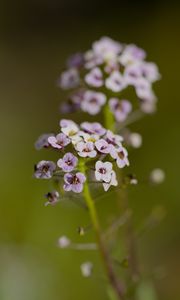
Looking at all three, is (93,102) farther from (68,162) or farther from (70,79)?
(68,162)

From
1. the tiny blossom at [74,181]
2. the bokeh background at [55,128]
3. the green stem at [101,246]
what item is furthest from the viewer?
the bokeh background at [55,128]

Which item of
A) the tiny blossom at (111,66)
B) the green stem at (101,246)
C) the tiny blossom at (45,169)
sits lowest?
the green stem at (101,246)

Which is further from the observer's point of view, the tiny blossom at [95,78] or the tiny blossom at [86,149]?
the tiny blossom at [95,78]

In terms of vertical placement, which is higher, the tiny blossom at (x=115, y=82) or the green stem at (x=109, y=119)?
the tiny blossom at (x=115, y=82)

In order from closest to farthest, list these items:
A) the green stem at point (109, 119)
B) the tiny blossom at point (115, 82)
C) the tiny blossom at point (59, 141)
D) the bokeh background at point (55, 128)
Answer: the tiny blossom at point (59, 141) < the tiny blossom at point (115, 82) < the green stem at point (109, 119) < the bokeh background at point (55, 128)

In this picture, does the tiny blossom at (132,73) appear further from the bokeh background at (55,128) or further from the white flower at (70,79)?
the bokeh background at (55,128)

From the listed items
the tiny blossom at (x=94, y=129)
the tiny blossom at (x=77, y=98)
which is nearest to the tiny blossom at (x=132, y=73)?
the tiny blossom at (x=77, y=98)

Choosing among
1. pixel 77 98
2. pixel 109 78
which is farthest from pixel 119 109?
pixel 77 98

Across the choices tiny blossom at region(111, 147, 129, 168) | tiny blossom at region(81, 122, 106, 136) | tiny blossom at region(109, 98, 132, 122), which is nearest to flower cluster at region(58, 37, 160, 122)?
tiny blossom at region(109, 98, 132, 122)
